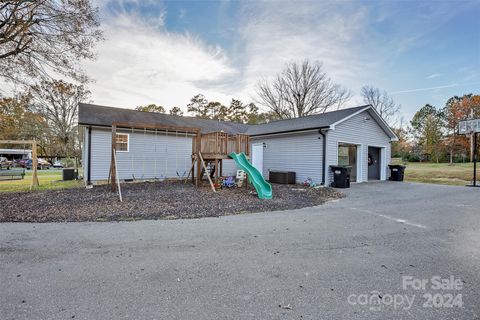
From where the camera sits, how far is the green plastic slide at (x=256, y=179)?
8.59 metres

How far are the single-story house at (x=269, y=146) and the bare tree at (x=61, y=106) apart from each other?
1144 cm

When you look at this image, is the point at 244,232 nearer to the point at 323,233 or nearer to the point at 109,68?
the point at 323,233

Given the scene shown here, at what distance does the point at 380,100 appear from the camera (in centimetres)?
3400

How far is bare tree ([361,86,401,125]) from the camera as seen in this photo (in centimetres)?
3369

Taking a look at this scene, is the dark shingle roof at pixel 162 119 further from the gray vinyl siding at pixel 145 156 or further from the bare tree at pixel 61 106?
the bare tree at pixel 61 106

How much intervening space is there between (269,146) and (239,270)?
12.3m

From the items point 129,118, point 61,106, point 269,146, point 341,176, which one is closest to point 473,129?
point 341,176

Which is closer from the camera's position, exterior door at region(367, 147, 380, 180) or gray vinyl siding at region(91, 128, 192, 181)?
gray vinyl siding at region(91, 128, 192, 181)

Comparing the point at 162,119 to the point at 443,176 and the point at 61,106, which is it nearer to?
the point at 61,106

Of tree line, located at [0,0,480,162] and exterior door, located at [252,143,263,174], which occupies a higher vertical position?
tree line, located at [0,0,480,162]

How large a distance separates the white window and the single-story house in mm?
14

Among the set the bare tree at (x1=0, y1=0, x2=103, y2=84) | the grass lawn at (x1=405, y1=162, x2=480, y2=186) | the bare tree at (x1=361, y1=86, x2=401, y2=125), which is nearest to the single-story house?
the bare tree at (x1=0, y1=0, x2=103, y2=84)

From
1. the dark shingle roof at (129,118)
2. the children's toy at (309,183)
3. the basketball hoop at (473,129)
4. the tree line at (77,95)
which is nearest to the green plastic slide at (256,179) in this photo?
the children's toy at (309,183)

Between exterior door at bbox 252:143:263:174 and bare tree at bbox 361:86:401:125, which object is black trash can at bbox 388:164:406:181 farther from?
bare tree at bbox 361:86:401:125
